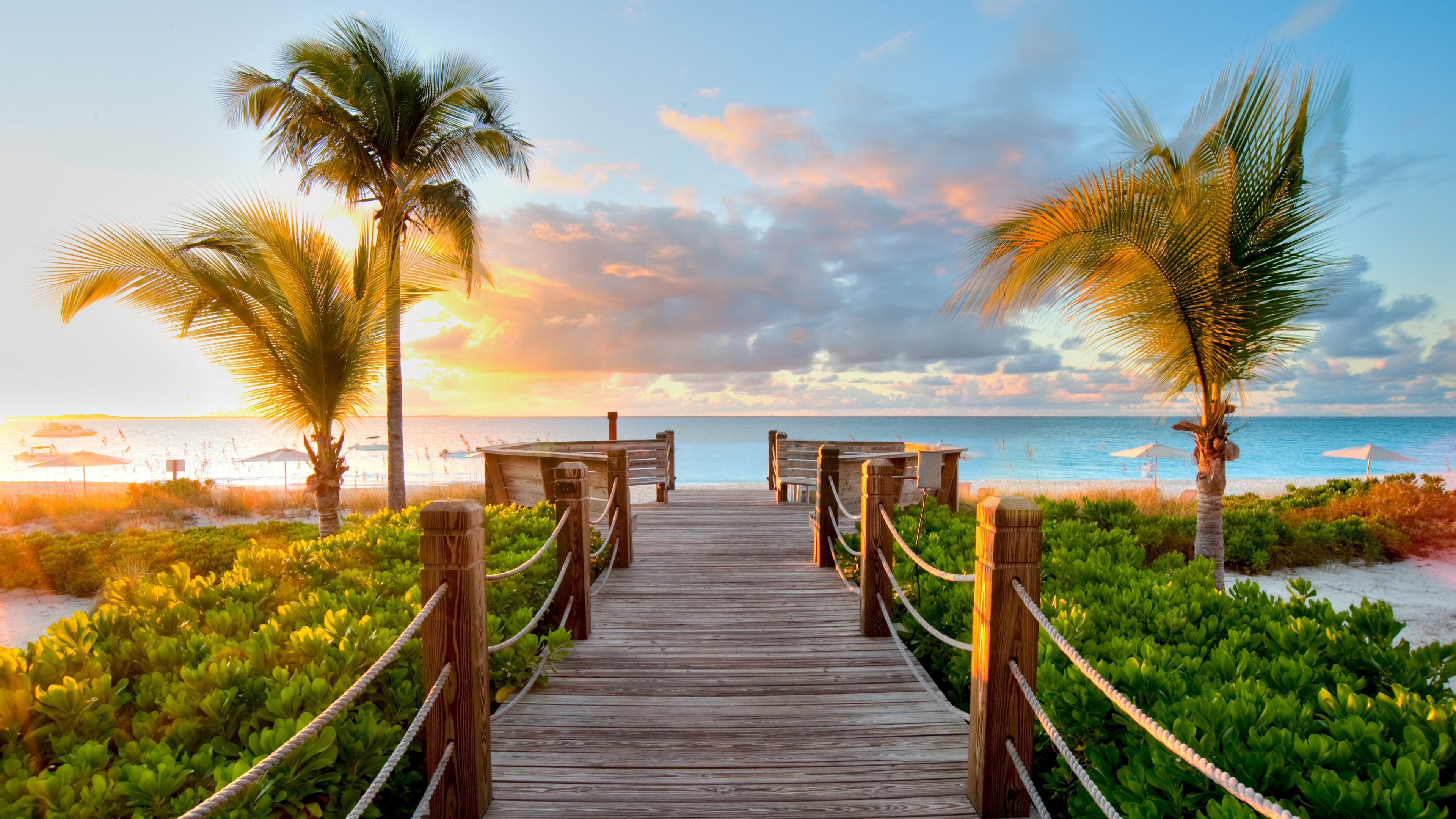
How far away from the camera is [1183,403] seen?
7.45m

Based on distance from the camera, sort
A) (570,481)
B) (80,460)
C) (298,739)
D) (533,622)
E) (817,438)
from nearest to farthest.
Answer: (298,739), (533,622), (570,481), (80,460), (817,438)

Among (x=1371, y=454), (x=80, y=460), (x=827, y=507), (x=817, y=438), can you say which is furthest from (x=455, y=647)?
(x=817, y=438)

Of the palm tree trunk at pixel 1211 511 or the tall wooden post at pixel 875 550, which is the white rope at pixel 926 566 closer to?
the tall wooden post at pixel 875 550

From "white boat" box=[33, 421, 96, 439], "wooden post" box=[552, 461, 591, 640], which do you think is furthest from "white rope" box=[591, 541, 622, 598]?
"white boat" box=[33, 421, 96, 439]

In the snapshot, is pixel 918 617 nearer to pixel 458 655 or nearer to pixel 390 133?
pixel 458 655

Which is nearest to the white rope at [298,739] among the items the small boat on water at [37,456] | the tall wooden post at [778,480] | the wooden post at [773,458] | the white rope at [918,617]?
the white rope at [918,617]

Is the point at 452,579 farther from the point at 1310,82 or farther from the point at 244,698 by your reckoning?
the point at 1310,82

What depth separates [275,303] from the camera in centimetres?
825

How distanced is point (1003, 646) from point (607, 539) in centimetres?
379

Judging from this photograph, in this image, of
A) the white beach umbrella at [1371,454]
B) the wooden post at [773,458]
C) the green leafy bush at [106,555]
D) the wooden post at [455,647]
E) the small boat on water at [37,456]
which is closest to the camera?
the wooden post at [455,647]

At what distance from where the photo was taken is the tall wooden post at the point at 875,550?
4781 millimetres

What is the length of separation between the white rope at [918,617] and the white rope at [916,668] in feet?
0.56

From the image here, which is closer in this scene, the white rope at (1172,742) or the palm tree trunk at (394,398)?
the white rope at (1172,742)

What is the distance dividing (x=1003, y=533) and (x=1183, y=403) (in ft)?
22.2
